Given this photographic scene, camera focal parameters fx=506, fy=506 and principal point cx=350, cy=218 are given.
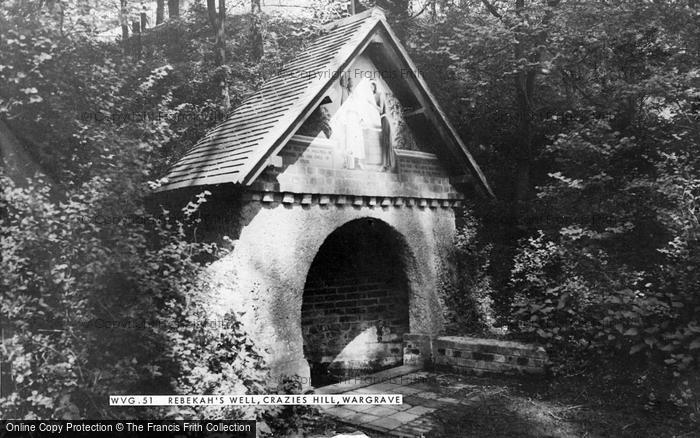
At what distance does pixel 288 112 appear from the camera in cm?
692

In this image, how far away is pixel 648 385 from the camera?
600 centimetres

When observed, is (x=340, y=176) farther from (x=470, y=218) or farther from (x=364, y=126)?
(x=470, y=218)

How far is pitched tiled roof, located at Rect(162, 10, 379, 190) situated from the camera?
6.59 metres

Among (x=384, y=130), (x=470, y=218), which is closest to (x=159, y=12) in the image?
(x=384, y=130)

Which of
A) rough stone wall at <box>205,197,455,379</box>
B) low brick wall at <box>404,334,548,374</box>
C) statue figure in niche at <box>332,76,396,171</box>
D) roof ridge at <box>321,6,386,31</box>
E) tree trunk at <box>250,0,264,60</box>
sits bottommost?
low brick wall at <box>404,334,548,374</box>

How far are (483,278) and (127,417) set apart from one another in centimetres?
730

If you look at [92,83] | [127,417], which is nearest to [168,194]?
[92,83]

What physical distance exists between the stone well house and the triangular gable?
0.03 meters

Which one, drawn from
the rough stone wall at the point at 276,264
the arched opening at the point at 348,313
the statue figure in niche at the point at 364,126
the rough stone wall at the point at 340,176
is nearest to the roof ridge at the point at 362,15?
the statue figure in niche at the point at 364,126
